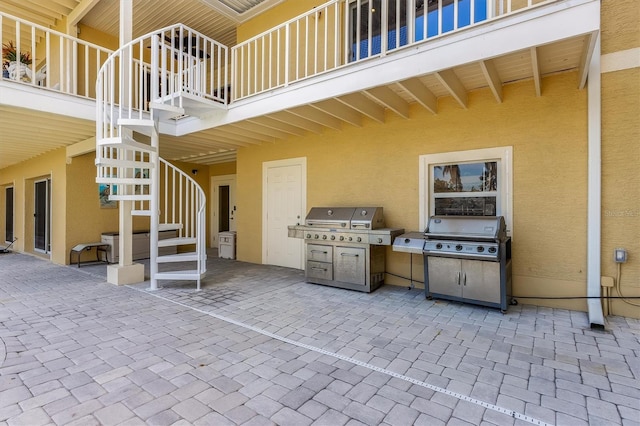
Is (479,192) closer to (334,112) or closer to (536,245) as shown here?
(536,245)

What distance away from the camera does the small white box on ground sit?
7.71 meters

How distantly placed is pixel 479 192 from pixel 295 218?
11.4 feet

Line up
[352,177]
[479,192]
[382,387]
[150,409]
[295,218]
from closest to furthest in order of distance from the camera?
[150,409] < [382,387] < [479,192] < [352,177] < [295,218]

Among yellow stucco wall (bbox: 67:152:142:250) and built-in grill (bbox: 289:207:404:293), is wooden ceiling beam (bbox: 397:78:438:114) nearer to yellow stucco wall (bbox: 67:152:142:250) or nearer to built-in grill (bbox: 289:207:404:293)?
built-in grill (bbox: 289:207:404:293)

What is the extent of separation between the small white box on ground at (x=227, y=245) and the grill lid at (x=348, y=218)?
126 inches

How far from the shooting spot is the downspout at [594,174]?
3521 mm

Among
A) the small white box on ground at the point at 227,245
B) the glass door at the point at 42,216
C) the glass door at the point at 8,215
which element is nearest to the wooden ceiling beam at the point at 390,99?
the small white box on ground at the point at 227,245

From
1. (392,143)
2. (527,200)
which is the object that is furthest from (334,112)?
(527,200)

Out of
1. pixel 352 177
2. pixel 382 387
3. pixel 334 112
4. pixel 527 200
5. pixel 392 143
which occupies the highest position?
pixel 334 112

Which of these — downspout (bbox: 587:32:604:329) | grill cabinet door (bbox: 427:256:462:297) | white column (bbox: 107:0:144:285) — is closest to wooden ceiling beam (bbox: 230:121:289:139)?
white column (bbox: 107:0:144:285)

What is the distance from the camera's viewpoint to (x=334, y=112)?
4.68 metres

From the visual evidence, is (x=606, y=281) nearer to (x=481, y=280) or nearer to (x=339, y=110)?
(x=481, y=280)

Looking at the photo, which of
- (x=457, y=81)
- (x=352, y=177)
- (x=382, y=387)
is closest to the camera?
(x=382, y=387)

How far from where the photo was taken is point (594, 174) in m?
3.55
